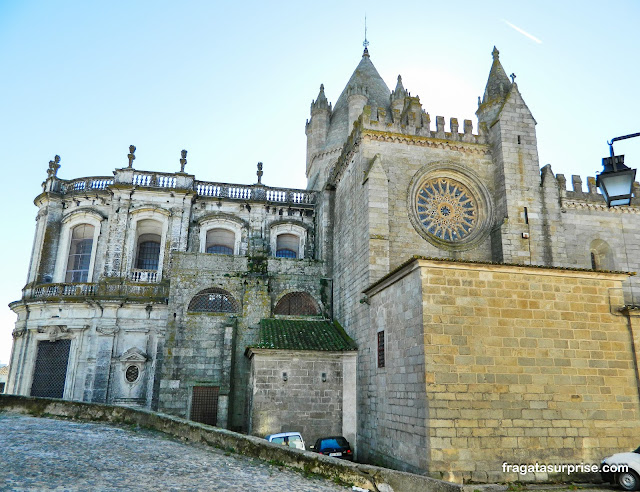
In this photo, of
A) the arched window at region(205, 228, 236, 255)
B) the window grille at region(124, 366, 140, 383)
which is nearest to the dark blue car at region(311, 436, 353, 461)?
the window grille at region(124, 366, 140, 383)

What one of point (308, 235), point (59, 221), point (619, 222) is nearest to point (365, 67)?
point (308, 235)

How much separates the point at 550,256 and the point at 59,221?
79.4 feet

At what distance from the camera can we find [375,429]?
1420 cm

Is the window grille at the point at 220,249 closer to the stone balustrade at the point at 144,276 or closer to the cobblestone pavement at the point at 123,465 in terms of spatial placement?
the stone balustrade at the point at 144,276

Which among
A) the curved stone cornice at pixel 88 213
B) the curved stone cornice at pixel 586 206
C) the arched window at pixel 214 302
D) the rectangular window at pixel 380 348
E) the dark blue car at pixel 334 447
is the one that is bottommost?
the dark blue car at pixel 334 447

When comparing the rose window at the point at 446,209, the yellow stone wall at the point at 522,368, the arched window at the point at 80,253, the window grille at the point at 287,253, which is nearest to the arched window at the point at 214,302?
the window grille at the point at 287,253

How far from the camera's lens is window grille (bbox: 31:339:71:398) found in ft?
71.6

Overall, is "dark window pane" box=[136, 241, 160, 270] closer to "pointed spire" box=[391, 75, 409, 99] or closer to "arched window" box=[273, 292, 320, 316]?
"arched window" box=[273, 292, 320, 316]

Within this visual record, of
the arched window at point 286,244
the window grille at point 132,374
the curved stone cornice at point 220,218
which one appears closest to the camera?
the window grille at point 132,374

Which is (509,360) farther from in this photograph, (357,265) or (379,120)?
(379,120)

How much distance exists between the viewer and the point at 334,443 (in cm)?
1463

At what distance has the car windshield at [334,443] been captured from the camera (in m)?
14.5

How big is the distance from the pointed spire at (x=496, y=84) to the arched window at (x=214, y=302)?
14096mm

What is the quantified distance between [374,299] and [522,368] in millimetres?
5081
